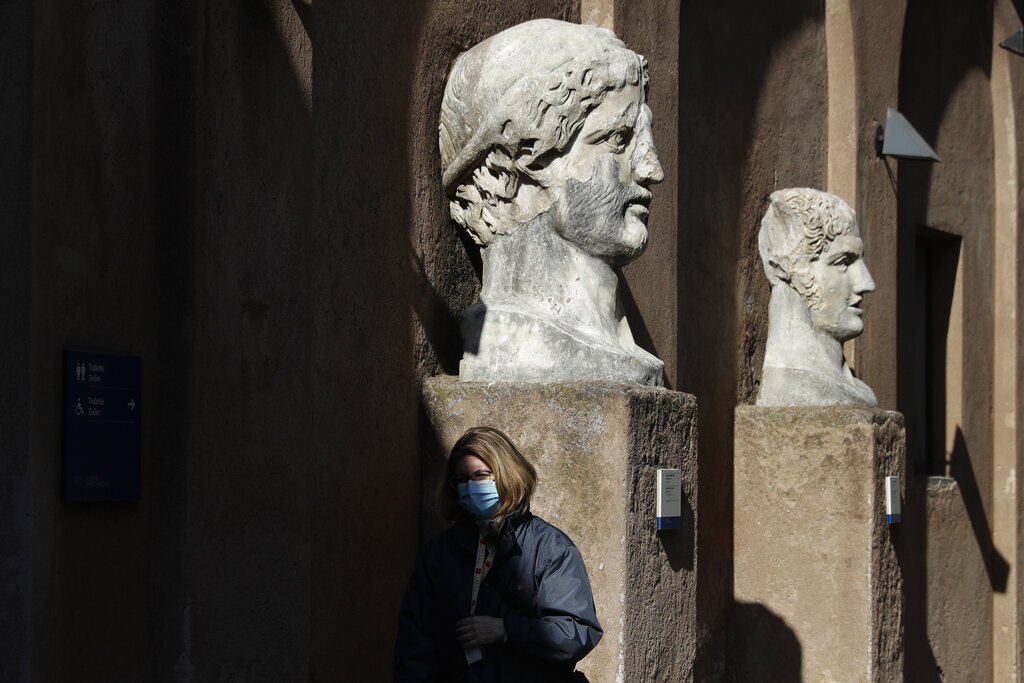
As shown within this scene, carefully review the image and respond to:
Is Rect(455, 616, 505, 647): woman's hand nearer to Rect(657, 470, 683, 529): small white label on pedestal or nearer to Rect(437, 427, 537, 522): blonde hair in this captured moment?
Rect(437, 427, 537, 522): blonde hair

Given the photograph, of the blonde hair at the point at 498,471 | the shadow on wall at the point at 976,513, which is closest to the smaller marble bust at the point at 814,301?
the shadow on wall at the point at 976,513

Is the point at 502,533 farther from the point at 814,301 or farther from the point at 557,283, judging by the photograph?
the point at 814,301

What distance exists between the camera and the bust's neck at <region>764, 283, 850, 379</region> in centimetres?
645

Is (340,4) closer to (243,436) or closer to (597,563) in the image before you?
(243,436)

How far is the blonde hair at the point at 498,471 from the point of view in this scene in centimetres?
313

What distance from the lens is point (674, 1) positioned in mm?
5965

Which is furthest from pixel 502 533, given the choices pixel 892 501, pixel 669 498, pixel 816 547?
pixel 892 501

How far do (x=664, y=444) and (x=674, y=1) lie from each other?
2.57 m

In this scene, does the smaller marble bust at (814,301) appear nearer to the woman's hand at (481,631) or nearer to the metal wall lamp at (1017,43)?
the metal wall lamp at (1017,43)

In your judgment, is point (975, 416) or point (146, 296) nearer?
point (146, 296)

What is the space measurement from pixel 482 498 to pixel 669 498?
1.14m

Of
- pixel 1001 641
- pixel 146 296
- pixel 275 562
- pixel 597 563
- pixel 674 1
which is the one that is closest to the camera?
pixel 146 296

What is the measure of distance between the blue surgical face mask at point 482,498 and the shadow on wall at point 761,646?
3367 millimetres

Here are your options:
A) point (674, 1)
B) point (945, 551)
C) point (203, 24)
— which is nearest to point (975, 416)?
point (945, 551)
